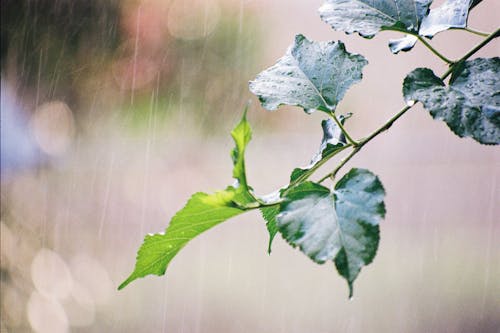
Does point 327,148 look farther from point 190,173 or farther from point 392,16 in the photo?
point 190,173

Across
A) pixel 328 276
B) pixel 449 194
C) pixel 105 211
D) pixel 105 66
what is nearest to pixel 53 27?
pixel 105 66

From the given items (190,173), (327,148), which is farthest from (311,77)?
(190,173)

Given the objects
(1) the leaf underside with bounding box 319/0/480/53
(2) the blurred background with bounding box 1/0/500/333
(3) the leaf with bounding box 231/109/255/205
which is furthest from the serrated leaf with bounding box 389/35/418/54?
(2) the blurred background with bounding box 1/0/500/333

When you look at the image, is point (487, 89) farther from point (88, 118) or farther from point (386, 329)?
point (88, 118)

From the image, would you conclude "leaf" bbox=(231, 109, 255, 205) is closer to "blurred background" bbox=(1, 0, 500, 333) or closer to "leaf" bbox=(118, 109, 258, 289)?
"leaf" bbox=(118, 109, 258, 289)

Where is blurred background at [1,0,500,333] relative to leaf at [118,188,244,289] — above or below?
below

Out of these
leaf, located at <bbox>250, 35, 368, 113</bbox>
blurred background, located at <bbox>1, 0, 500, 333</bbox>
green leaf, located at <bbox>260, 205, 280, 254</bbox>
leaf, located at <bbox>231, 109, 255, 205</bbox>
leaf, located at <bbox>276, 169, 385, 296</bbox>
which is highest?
leaf, located at <bbox>250, 35, 368, 113</bbox>

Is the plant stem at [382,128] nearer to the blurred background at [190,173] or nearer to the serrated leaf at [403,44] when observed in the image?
the serrated leaf at [403,44]
